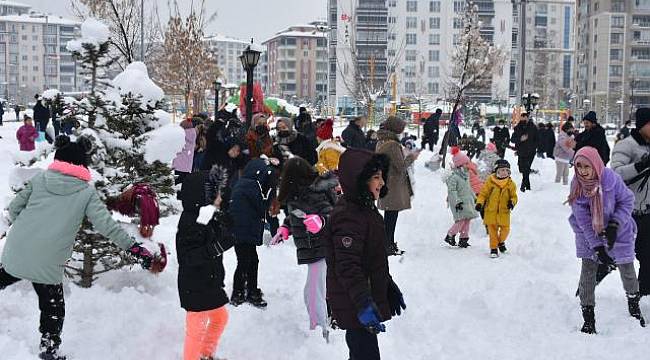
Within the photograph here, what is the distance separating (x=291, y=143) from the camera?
11.2m

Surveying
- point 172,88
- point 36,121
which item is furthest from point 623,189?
point 172,88

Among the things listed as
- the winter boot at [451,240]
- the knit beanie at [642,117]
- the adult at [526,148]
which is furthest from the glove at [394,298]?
the adult at [526,148]

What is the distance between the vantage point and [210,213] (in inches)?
198

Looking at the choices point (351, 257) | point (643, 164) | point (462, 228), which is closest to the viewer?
point (351, 257)

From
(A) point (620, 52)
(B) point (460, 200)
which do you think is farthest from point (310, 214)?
(A) point (620, 52)

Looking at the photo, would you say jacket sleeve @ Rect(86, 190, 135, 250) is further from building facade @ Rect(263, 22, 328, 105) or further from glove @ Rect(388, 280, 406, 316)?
building facade @ Rect(263, 22, 328, 105)

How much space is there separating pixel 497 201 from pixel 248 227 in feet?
14.5

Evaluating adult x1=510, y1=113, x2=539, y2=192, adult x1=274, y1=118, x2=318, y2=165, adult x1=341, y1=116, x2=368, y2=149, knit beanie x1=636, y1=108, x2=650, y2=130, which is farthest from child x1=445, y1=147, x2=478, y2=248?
adult x1=510, y1=113, x2=539, y2=192

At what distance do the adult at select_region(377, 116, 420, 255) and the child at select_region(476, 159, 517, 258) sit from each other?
112 cm

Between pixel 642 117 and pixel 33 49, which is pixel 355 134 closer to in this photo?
pixel 642 117

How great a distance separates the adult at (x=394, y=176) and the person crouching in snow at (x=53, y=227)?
16.9ft

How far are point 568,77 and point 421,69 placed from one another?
162 ft

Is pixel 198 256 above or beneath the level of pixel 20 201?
beneath

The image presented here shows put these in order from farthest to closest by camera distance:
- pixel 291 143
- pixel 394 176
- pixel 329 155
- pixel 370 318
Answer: pixel 329 155 < pixel 291 143 < pixel 394 176 < pixel 370 318
